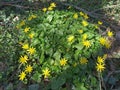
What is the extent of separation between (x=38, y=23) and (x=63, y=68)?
0.80 m

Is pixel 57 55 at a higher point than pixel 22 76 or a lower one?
higher

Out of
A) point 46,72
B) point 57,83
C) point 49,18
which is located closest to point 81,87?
point 57,83

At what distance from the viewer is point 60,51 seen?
3729 millimetres

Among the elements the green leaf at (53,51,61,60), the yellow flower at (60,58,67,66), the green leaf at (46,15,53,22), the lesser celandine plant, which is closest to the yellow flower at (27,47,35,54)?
the lesser celandine plant

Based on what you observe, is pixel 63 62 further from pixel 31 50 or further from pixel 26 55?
pixel 26 55

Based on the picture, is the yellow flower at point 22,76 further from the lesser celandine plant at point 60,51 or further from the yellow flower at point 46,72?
the yellow flower at point 46,72

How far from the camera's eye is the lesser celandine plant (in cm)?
360

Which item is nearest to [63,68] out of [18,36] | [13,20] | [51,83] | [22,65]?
[51,83]

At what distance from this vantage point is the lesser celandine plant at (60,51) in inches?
142

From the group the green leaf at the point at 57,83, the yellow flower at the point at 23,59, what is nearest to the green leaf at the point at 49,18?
the yellow flower at the point at 23,59

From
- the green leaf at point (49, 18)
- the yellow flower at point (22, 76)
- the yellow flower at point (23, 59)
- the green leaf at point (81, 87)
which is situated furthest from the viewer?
the green leaf at point (49, 18)

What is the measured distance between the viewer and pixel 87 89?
11.6 ft

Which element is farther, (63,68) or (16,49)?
(16,49)

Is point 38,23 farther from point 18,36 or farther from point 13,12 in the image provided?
point 13,12
